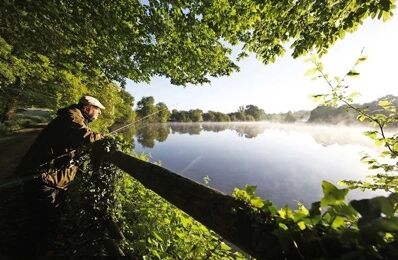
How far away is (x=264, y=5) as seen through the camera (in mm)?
6164

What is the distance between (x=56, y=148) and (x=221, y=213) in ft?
13.5

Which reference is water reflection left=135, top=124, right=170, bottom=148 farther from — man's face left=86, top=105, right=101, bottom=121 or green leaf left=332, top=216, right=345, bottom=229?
green leaf left=332, top=216, right=345, bottom=229

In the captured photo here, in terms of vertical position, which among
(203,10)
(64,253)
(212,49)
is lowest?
(64,253)

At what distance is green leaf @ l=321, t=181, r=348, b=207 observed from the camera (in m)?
1.26

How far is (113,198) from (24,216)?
261 cm

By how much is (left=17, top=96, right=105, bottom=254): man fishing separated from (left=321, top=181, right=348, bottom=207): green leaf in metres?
4.69

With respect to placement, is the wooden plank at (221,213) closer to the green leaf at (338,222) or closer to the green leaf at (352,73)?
the green leaf at (338,222)

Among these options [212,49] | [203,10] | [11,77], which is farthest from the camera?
[11,77]

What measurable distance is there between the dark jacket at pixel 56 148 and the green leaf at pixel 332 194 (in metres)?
4.69

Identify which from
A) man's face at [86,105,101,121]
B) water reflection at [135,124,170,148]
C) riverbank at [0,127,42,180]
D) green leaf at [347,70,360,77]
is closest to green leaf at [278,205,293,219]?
green leaf at [347,70,360,77]

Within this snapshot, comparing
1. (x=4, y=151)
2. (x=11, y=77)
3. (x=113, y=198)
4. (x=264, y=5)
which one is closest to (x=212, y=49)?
(x=264, y=5)

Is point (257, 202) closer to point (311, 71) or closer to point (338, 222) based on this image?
point (338, 222)

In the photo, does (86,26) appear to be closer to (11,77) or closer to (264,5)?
(264,5)

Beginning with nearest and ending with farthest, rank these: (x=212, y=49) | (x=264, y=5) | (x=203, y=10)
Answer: (x=264, y=5) → (x=203, y=10) → (x=212, y=49)
